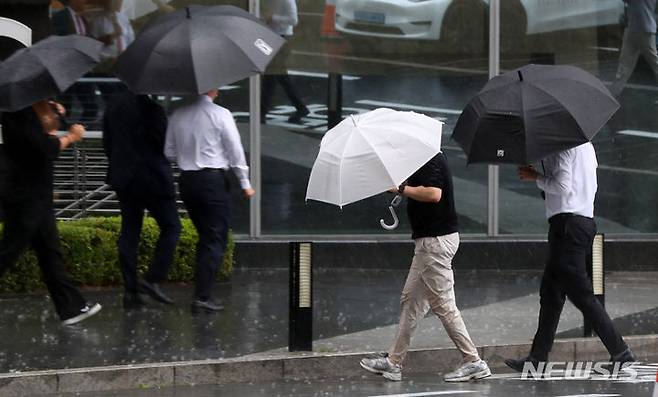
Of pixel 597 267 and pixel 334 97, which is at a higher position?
pixel 334 97

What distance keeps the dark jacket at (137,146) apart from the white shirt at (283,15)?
11.2 feet

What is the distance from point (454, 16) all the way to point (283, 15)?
173cm

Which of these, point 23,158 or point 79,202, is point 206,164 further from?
point 79,202

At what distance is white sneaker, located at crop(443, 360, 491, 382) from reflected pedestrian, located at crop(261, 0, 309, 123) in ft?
18.4

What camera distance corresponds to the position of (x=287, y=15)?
13.9 m

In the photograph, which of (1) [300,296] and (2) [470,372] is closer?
(2) [470,372]

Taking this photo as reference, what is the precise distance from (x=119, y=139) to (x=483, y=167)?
477 cm

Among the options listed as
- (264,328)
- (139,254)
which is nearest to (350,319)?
(264,328)

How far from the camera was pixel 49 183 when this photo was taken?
959 cm

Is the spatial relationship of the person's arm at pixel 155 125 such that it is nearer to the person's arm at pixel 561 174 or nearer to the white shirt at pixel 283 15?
the person's arm at pixel 561 174

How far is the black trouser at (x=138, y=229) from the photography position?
10825mm

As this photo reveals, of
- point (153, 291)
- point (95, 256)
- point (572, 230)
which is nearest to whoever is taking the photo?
point (572, 230)

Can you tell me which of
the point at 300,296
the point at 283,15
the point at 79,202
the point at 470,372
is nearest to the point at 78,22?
the point at 79,202

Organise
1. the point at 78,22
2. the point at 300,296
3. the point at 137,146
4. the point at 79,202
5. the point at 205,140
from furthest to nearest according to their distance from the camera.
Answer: the point at 78,22 → the point at 79,202 → the point at 137,146 → the point at 205,140 → the point at 300,296
